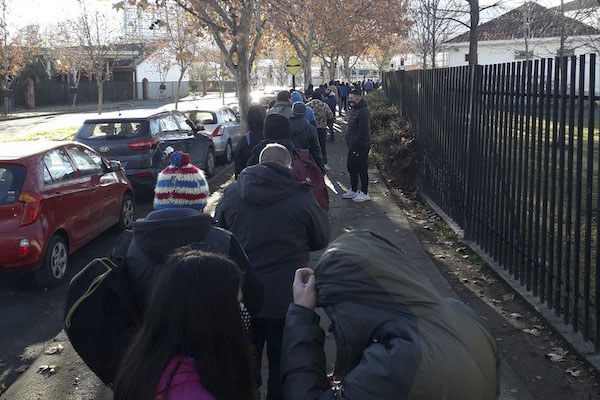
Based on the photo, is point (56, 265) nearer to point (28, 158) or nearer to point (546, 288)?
point (28, 158)

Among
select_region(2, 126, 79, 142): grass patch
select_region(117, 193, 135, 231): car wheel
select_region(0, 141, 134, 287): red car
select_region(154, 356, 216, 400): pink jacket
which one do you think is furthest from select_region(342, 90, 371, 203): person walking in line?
select_region(2, 126, 79, 142): grass patch

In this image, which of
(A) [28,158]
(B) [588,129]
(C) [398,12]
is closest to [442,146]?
(B) [588,129]

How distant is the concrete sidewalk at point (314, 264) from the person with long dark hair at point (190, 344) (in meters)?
3.02

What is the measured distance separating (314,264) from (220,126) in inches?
403

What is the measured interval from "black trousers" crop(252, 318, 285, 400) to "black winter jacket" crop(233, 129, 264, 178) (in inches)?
157

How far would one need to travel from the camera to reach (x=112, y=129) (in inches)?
482

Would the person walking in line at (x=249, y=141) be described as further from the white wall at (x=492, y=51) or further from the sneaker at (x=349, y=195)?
the white wall at (x=492, y=51)

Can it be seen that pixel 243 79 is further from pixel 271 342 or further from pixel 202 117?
pixel 271 342

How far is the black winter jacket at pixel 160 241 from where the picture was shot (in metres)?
2.70

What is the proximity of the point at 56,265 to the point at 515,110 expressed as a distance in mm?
5139

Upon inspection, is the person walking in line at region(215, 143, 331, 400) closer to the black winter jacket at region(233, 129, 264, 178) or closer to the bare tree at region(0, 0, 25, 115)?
the black winter jacket at region(233, 129, 264, 178)

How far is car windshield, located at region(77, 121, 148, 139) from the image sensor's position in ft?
39.8

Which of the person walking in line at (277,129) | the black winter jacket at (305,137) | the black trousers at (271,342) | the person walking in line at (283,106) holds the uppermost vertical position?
the person walking in line at (283,106)

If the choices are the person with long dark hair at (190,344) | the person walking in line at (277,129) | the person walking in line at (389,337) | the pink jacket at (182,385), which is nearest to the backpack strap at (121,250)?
the person with long dark hair at (190,344)
